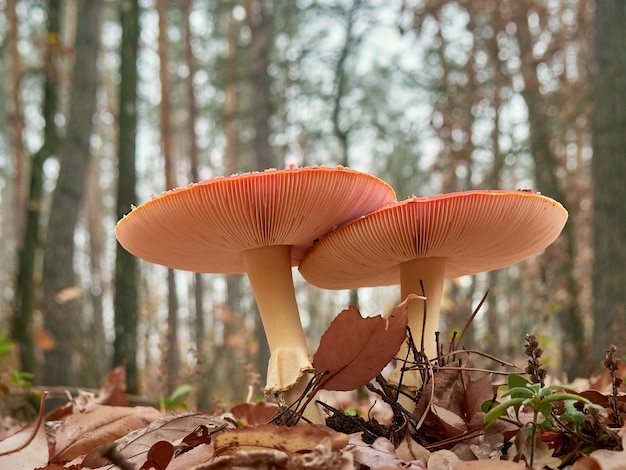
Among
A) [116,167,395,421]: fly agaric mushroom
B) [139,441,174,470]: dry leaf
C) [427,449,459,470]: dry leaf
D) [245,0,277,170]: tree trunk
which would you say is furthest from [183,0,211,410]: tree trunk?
[427,449,459,470]: dry leaf

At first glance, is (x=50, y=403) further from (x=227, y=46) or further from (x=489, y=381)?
(x=227, y=46)

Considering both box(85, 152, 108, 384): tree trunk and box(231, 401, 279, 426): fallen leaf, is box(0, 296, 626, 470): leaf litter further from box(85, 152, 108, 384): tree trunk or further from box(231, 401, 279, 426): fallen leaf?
box(85, 152, 108, 384): tree trunk

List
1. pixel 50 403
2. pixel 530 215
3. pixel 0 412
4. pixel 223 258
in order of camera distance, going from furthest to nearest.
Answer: pixel 50 403, pixel 0 412, pixel 223 258, pixel 530 215

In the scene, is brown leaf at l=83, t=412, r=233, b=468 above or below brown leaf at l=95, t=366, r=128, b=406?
above

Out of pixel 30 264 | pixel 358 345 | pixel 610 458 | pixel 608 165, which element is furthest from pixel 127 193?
pixel 608 165

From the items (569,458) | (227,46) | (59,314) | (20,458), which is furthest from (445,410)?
(227,46)

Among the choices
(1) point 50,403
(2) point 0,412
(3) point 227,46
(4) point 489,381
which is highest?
(3) point 227,46
